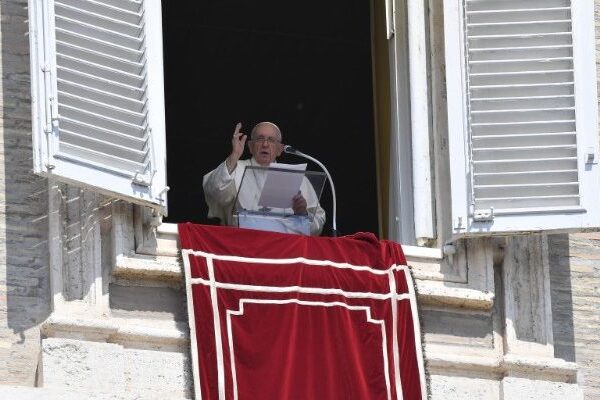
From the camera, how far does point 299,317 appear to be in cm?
1338

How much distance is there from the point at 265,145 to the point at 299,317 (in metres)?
1.86

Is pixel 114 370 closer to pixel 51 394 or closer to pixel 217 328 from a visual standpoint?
pixel 51 394

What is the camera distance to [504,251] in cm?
1390

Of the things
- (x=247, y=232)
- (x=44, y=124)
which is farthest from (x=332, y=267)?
(x=44, y=124)

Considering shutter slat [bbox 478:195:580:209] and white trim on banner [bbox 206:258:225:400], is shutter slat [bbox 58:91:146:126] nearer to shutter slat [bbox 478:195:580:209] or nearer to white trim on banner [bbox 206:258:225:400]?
white trim on banner [bbox 206:258:225:400]

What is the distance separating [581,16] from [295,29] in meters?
3.90

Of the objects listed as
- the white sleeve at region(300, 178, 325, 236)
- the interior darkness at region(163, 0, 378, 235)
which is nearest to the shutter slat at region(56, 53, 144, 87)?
the white sleeve at region(300, 178, 325, 236)

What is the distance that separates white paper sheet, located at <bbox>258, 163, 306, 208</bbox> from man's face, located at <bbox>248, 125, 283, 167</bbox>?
2.44 feet

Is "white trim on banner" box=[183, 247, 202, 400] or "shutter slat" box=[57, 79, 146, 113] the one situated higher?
"shutter slat" box=[57, 79, 146, 113]

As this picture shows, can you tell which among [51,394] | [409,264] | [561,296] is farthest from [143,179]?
[561,296]

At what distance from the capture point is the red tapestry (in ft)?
43.2

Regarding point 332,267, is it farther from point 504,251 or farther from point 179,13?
point 179,13

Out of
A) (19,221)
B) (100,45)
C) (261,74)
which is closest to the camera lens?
(19,221)

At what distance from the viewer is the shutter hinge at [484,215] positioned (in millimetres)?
13711
